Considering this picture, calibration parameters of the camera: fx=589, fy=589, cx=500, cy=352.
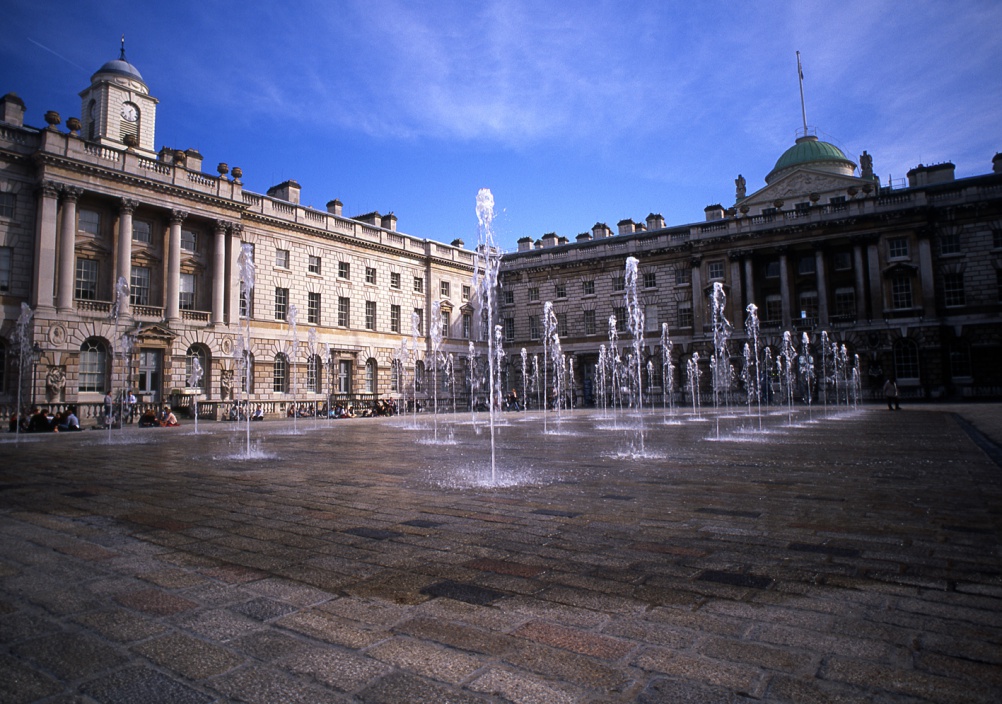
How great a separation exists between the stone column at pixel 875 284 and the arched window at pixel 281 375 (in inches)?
1417

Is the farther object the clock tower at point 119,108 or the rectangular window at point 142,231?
the clock tower at point 119,108

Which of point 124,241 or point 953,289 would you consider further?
point 953,289

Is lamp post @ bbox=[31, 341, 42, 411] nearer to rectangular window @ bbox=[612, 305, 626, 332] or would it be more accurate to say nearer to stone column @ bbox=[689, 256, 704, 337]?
rectangular window @ bbox=[612, 305, 626, 332]

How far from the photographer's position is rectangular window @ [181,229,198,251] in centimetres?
3050

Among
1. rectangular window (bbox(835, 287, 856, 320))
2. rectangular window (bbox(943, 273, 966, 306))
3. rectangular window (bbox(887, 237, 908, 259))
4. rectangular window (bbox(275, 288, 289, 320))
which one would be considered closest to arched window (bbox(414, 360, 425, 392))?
rectangular window (bbox(275, 288, 289, 320))

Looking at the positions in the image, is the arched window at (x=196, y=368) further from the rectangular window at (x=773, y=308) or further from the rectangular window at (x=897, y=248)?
the rectangular window at (x=897, y=248)

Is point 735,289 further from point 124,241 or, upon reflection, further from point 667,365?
point 124,241

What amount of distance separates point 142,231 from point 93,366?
277 inches

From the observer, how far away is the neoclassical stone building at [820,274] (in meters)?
35.1

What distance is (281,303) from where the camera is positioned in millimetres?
33938

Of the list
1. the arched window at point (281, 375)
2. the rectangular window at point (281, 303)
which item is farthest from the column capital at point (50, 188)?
the arched window at point (281, 375)

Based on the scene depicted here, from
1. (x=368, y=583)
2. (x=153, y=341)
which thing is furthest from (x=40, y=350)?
(x=368, y=583)

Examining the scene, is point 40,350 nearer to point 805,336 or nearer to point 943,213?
point 805,336

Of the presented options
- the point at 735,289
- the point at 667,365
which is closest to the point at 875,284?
the point at 735,289
